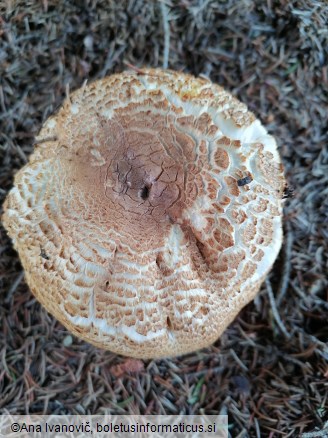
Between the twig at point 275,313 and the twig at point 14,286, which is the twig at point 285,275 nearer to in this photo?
the twig at point 275,313

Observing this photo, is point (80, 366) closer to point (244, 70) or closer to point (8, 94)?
point (8, 94)

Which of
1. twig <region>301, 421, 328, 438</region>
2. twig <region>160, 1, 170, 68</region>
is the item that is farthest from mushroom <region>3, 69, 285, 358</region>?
twig <region>160, 1, 170, 68</region>

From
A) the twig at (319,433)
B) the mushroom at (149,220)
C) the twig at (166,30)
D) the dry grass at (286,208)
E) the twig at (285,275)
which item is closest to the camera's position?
the mushroom at (149,220)

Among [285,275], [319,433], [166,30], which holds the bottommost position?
[319,433]

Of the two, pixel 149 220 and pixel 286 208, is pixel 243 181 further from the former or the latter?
pixel 286 208

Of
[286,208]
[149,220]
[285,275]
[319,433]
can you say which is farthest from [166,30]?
[319,433]

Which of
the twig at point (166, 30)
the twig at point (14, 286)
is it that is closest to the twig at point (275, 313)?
the twig at point (14, 286)
